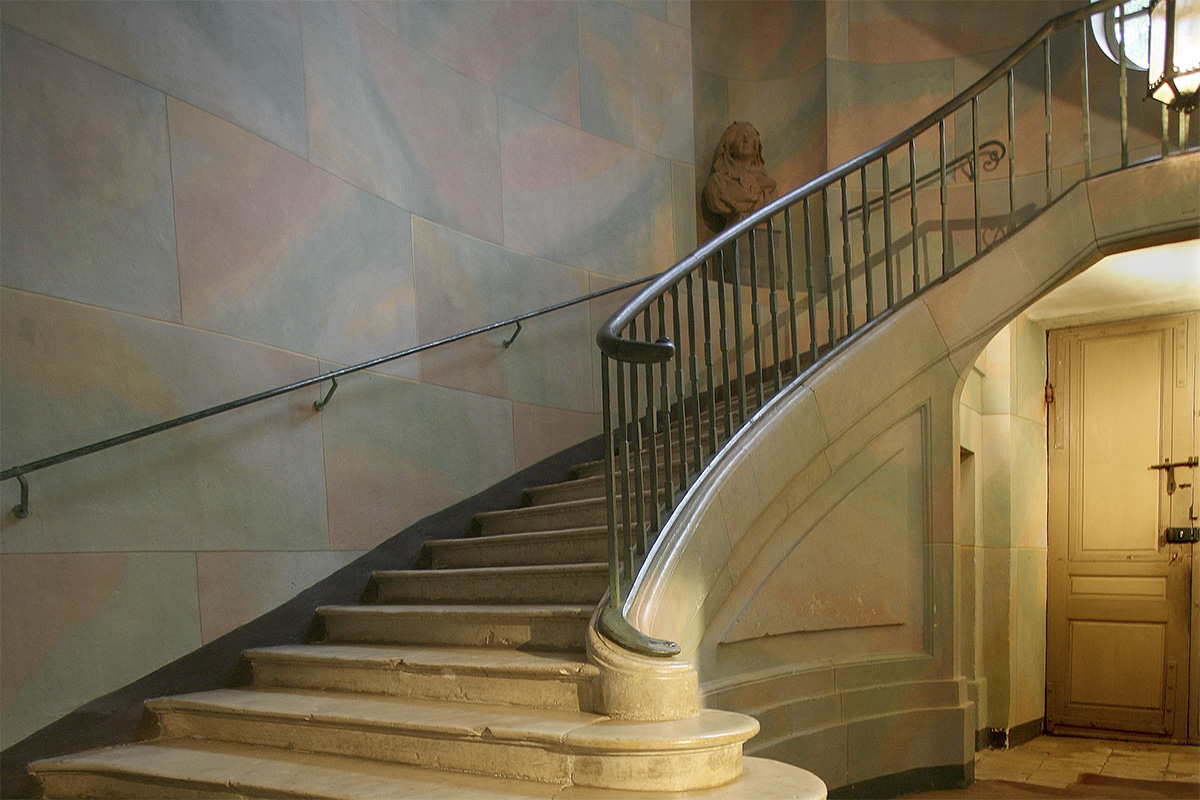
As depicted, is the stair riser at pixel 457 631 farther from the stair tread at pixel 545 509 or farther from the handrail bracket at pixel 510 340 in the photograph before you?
the handrail bracket at pixel 510 340

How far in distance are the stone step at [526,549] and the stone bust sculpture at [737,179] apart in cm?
305

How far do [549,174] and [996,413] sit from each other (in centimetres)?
280

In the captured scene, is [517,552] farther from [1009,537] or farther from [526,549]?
[1009,537]

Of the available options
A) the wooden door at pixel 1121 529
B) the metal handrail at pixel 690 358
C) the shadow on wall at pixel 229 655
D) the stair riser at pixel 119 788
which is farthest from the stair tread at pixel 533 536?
the wooden door at pixel 1121 529

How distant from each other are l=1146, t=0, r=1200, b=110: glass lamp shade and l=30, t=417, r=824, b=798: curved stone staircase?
2.82 metres

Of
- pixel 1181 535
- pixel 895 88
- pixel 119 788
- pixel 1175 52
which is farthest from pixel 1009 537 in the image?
pixel 119 788

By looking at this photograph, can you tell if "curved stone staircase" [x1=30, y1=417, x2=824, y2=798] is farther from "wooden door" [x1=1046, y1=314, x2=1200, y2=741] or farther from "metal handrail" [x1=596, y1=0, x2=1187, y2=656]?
"wooden door" [x1=1046, y1=314, x2=1200, y2=741]

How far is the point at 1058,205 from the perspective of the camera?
3562 mm

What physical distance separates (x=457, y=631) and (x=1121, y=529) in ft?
13.2

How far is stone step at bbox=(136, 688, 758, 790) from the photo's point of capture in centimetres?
190

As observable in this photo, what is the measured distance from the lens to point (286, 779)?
210cm

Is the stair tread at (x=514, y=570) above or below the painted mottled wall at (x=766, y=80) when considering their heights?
below

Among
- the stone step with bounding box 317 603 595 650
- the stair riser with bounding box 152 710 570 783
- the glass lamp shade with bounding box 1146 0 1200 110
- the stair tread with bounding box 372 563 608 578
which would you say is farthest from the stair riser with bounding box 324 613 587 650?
the glass lamp shade with bounding box 1146 0 1200 110

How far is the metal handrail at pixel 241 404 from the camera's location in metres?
2.39
